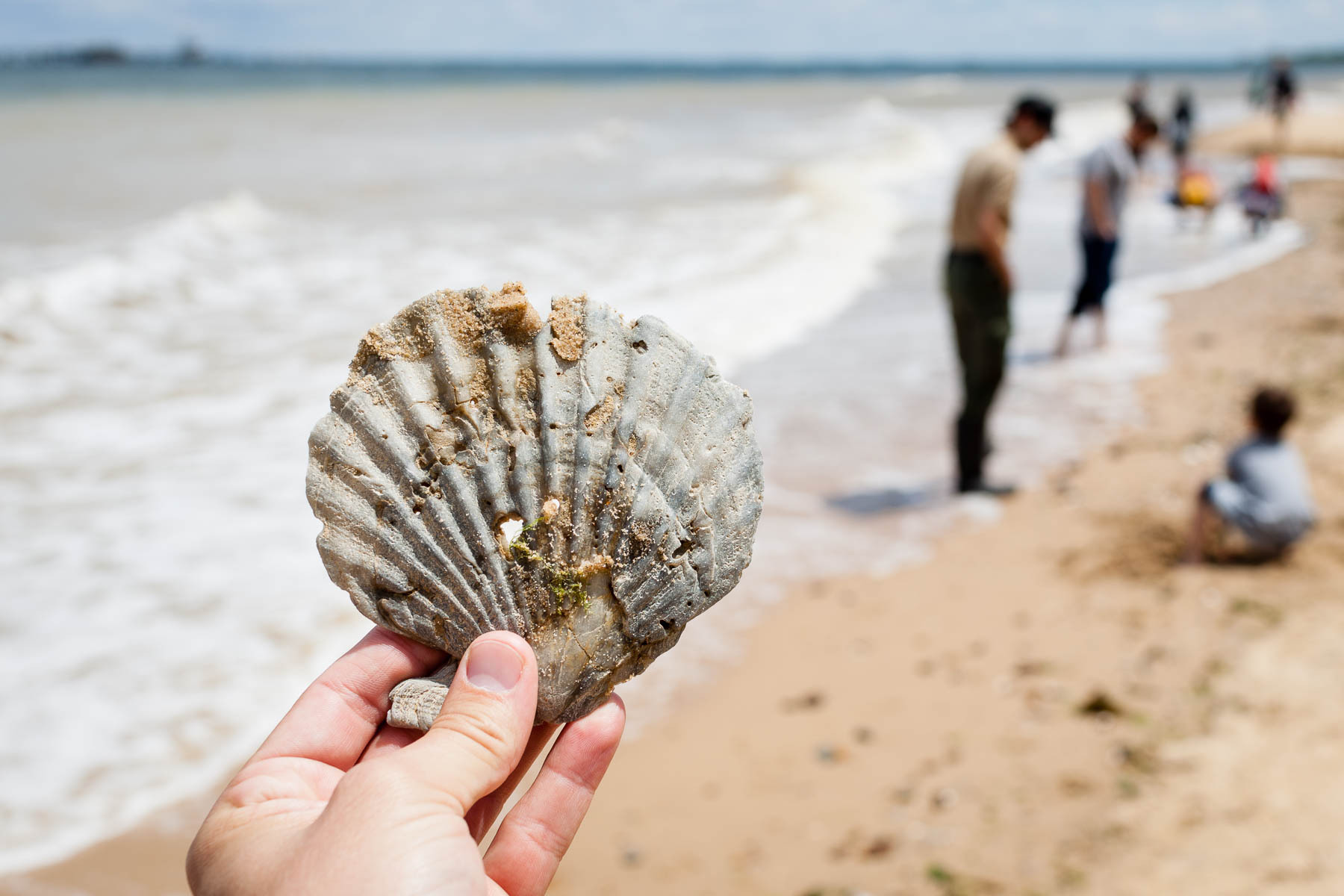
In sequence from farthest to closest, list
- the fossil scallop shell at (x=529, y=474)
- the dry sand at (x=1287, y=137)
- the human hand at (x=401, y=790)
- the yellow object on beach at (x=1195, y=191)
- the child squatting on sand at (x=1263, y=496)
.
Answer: the dry sand at (x=1287, y=137), the yellow object on beach at (x=1195, y=191), the child squatting on sand at (x=1263, y=496), the fossil scallop shell at (x=529, y=474), the human hand at (x=401, y=790)

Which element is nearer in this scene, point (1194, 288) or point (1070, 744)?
point (1070, 744)

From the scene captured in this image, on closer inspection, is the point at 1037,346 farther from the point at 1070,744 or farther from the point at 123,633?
the point at 123,633

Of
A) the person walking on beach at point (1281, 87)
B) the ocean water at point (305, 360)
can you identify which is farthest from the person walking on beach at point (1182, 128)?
the ocean water at point (305, 360)

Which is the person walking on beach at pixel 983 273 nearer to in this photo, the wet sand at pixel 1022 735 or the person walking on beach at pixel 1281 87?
the wet sand at pixel 1022 735

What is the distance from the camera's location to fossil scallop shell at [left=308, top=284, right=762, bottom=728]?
2.11m

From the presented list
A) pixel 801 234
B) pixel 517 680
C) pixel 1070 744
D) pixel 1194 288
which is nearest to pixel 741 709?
pixel 1070 744

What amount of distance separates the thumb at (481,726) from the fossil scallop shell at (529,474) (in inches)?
4.5

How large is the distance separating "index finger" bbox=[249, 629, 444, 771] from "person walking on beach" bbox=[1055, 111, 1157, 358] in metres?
7.99

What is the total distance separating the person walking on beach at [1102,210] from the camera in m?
8.76

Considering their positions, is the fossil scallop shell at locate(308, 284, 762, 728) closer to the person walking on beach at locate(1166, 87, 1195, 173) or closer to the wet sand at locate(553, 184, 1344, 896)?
the wet sand at locate(553, 184, 1344, 896)

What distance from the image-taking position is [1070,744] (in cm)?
375

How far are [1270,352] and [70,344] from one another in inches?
423

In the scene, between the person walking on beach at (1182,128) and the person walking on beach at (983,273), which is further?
the person walking on beach at (1182,128)

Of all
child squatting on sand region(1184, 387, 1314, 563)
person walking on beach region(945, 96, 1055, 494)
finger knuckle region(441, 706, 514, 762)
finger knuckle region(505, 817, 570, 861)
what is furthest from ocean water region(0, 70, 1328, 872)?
finger knuckle region(441, 706, 514, 762)
